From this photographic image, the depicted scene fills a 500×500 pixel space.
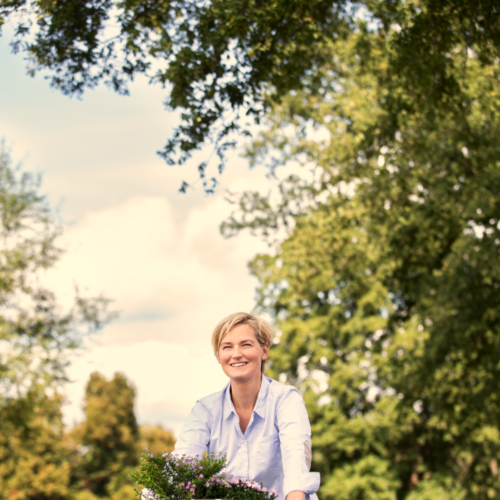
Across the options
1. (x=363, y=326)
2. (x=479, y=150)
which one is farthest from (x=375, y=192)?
(x=363, y=326)

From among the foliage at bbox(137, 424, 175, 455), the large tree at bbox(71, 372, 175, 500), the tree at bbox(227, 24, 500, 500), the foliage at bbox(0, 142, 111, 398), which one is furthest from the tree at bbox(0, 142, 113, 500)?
the foliage at bbox(137, 424, 175, 455)

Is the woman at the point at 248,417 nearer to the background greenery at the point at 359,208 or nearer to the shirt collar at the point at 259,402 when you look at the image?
the shirt collar at the point at 259,402

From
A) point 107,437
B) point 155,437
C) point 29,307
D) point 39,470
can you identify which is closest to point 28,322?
point 29,307

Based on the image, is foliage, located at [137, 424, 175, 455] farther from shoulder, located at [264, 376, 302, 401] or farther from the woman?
shoulder, located at [264, 376, 302, 401]

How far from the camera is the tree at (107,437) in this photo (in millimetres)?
50250

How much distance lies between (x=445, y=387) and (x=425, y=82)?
9.33 metres

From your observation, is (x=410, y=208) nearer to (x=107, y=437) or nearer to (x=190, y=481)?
(x=190, y=481)

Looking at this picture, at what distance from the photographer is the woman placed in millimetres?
3039

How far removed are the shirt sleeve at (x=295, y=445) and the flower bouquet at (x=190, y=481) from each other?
0.12 meters

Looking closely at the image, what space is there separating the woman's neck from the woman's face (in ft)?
0.14

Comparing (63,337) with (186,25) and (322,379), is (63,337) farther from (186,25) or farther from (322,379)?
(186,25)

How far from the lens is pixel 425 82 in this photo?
7.48 m

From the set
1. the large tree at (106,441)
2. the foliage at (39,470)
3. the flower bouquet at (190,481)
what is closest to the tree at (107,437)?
the large tree at (106,441)

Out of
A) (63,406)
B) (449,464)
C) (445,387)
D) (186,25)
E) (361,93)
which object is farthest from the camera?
(449,464)
